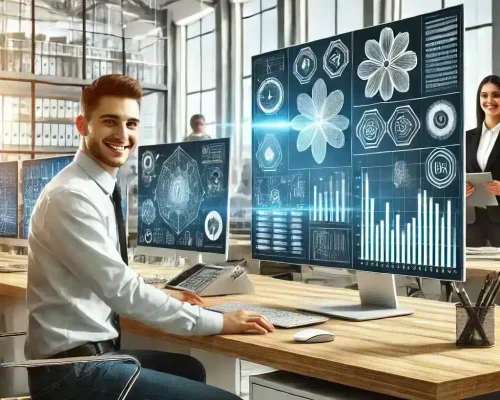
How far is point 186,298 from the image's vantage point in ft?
7.88

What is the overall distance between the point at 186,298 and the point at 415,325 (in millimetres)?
747

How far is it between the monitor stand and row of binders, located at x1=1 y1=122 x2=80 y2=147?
19.4 ft

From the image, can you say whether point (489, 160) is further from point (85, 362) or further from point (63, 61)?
point (63, 61)

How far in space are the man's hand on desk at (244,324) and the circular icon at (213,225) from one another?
0.92 meters

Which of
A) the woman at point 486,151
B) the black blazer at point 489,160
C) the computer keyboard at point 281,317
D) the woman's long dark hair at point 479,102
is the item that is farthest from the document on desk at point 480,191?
the computer keyboard at point 281,317

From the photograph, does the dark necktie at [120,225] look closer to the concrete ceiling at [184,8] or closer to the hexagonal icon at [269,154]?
the hexagonal icon at [269,154]

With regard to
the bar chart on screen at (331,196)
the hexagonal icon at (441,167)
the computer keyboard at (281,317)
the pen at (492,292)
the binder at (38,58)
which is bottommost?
the computer keyboard at (281,317)

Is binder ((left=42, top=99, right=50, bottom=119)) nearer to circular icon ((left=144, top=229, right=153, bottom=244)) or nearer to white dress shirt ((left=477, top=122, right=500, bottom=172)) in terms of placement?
white dress shirt ((left=477, top=122, right=500, bottom=172))

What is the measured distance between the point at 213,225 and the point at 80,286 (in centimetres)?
93

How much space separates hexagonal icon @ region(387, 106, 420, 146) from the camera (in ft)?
6.36

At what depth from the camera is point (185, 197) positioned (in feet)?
9.77

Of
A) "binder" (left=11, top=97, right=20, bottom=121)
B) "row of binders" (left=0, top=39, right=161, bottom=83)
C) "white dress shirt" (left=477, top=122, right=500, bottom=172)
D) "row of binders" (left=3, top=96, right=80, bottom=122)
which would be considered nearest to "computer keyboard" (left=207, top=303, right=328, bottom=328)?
"white dress shirt" (left=477, top=122, right=500, bottom=172)

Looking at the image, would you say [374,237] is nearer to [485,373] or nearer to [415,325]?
[415,325]

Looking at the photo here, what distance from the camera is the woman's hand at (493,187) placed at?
3763 millimetres
